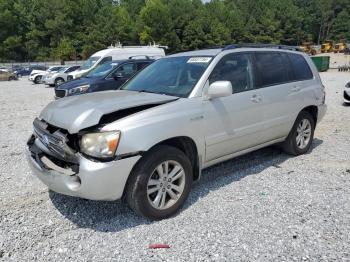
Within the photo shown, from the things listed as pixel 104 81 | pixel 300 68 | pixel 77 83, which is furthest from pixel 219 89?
pixel 77 83

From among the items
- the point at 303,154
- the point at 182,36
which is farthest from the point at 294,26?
the point at 303,154

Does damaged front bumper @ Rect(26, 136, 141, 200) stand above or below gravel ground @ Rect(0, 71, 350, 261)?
above

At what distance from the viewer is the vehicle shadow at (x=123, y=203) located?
11.7ft

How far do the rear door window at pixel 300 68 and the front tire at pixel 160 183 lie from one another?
109 inches

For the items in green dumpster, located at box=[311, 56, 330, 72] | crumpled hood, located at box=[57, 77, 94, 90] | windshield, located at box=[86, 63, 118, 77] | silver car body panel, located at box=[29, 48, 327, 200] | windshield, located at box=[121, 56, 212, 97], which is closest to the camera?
silver car body panel, located at box=[29, 48, 327, 200]

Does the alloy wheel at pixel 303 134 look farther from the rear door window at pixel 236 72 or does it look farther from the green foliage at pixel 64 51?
the green foliage at pixel 64 51

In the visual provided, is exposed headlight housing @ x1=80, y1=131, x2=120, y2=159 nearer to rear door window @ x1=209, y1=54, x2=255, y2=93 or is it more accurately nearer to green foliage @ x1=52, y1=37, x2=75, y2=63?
rear door window @ x1=209, y1=54, x2=255, y2=93

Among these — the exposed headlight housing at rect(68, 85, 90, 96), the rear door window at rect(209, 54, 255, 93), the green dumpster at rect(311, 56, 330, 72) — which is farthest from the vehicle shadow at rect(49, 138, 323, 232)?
the green dumpster at rect(311, 56, 330, 72)

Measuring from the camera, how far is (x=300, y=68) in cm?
553

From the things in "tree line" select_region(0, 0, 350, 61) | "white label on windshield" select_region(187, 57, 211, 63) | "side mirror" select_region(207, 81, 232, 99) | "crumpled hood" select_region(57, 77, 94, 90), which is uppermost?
"tree line" select_region(0, 0, 350, 61)

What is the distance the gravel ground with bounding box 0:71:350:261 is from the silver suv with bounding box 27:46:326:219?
0.37 m

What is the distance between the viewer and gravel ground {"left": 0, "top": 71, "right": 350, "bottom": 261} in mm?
3061

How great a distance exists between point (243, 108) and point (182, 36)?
76946 millimetres

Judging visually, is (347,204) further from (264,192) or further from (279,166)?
(279,166)
